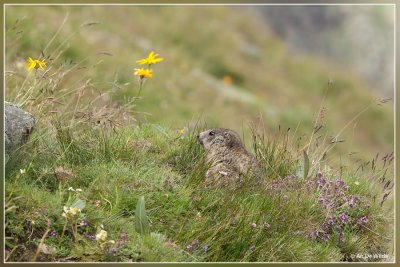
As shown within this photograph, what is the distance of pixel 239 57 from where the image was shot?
23.2 meters

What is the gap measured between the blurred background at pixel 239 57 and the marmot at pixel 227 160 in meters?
0.83

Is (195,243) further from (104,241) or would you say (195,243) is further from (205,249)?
(104,241)

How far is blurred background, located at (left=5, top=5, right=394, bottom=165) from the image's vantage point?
13.7m

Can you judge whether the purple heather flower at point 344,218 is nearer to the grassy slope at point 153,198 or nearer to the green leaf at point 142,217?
the grassy slope at point 153,198

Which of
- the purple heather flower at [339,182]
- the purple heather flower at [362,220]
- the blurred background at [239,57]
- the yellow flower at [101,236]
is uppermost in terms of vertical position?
the yellow flower at [101,236]

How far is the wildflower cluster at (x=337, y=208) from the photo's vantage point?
5887 millimetres

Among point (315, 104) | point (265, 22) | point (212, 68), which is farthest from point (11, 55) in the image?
point (265, 22)

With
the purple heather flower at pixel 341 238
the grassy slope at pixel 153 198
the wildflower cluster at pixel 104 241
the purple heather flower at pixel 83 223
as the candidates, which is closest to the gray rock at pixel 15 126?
the grassy slope at pixel 153 198

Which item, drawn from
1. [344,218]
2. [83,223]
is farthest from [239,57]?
[83,223]

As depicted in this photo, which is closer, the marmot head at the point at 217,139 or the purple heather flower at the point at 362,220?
the purple heather flower at the point at 362,220

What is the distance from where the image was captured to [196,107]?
635 inches

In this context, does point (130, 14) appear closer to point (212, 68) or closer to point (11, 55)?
point (212, 68)

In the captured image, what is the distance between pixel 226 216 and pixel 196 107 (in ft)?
35.5

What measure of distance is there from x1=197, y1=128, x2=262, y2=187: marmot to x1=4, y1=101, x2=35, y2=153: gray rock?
1.59m
